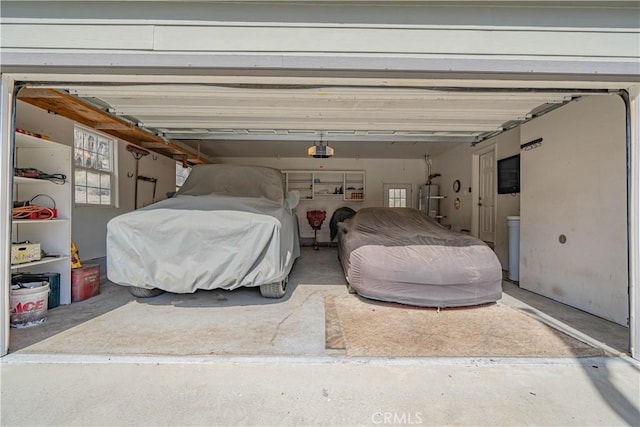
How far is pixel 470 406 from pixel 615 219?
2.48m

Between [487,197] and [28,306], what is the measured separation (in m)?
6.50

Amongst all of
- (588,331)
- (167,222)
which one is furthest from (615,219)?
(167,222)

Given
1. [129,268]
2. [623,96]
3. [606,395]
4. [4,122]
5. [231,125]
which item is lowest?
[606,395]

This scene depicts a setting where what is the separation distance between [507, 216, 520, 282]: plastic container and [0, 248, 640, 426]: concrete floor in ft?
5.98

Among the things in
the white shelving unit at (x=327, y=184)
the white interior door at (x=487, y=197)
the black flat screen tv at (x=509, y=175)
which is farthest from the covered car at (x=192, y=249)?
the white shelving unit at (x=327, y=184)

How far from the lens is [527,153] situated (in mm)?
3680

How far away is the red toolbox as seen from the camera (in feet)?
10.0

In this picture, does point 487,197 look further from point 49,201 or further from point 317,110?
point 49,201

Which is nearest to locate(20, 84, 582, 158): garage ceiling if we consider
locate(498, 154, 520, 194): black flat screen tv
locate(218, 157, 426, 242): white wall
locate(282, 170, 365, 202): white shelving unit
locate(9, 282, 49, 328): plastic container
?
locate(498, 154, 520, 194): black flat screen tv

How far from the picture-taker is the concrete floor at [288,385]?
1.37 metres

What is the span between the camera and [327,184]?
8.37 metres

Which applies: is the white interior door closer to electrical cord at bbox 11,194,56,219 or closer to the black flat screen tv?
the black flat screen tv

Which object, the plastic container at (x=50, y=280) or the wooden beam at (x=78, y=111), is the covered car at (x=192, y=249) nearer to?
the plastic container at (x=50, y=280)

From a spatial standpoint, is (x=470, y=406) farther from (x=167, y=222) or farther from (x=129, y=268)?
(x=129, y=268)
